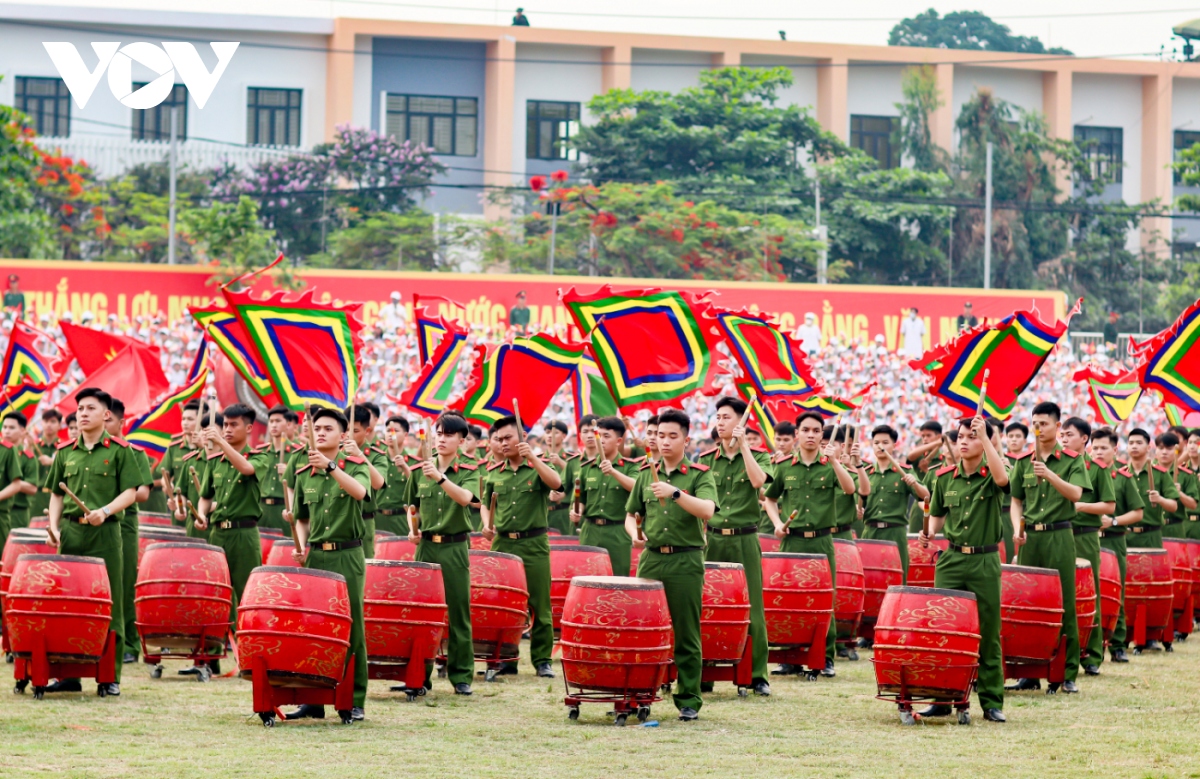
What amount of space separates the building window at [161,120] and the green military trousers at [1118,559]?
30126 millimetres

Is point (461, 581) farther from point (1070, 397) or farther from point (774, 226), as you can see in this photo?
point (774, 226)

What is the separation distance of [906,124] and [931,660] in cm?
3391

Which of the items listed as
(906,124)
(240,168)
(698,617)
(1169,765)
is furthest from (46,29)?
(1169,765)

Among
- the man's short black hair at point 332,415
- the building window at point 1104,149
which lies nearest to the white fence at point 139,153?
the building window at point 1104,149

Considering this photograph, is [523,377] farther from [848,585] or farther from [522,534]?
[848,585]

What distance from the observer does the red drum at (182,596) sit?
11.1 metres

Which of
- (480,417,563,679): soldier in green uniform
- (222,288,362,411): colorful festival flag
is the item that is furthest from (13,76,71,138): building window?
(222,288,362,411): colorful festival flag

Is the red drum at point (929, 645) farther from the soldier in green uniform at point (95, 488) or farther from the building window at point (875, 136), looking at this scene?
the building window at point (875, 136)

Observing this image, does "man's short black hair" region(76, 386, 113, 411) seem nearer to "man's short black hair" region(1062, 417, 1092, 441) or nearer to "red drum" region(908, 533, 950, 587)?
"man's short black hair" region(1062, 417, 1092, 441)

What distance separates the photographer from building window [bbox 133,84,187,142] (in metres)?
39.7

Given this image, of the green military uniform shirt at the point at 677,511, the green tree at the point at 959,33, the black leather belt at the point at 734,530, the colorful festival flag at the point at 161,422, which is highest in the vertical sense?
the green tree at the point at 959,33

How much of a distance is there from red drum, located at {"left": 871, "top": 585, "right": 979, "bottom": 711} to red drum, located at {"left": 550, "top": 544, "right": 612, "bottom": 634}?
290 cm

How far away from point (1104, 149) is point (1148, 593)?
1280 inches

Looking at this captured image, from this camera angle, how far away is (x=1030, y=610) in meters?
10.9
